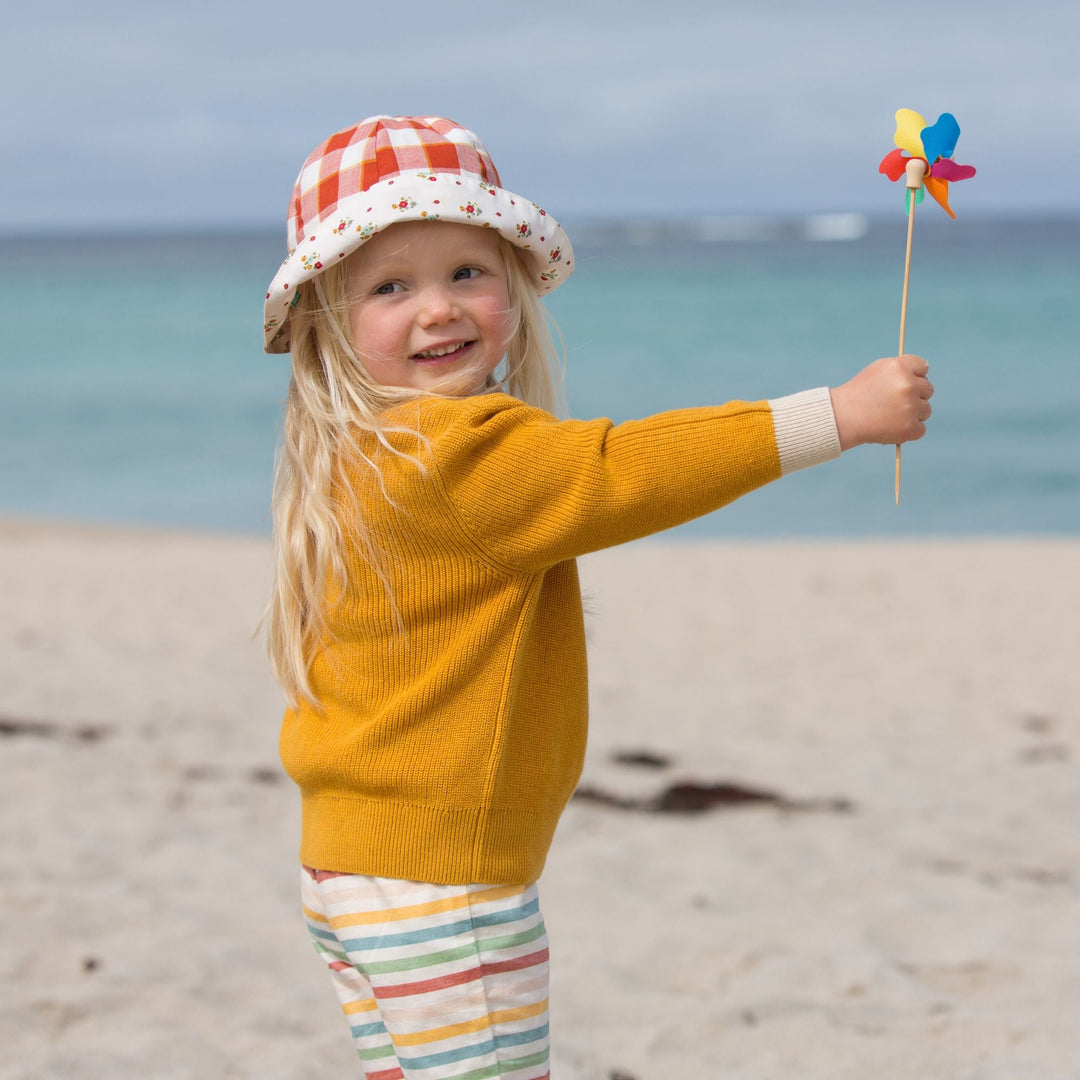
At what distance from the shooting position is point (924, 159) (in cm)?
182

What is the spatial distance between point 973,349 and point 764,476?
22001mm

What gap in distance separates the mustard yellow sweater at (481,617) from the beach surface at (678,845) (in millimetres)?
371

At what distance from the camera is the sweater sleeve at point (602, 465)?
165cm

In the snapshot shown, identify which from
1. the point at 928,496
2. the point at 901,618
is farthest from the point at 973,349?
the point at 901,618

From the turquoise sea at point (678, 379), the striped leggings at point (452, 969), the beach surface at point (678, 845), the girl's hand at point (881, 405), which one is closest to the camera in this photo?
the girl's hand at point (881, 405)

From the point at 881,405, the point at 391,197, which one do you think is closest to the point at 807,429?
the point at 881,405

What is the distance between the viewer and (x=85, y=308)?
33.8 m

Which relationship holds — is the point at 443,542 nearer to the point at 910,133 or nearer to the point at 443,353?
→ the point at 443,353

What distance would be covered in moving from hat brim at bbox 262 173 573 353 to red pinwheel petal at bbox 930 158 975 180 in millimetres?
536

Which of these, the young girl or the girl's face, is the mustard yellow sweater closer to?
the young girl

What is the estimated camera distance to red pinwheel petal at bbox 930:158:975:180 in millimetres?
1820

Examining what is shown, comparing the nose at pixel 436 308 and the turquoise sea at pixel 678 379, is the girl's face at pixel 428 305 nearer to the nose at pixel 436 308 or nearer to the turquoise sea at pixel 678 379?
the nose at pixel 436 308

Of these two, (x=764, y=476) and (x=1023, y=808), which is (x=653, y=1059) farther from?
(x=1023, y=808)

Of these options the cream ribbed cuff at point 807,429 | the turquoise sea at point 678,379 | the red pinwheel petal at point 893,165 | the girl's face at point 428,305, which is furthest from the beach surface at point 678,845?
the turquoise sea at point 678,379
